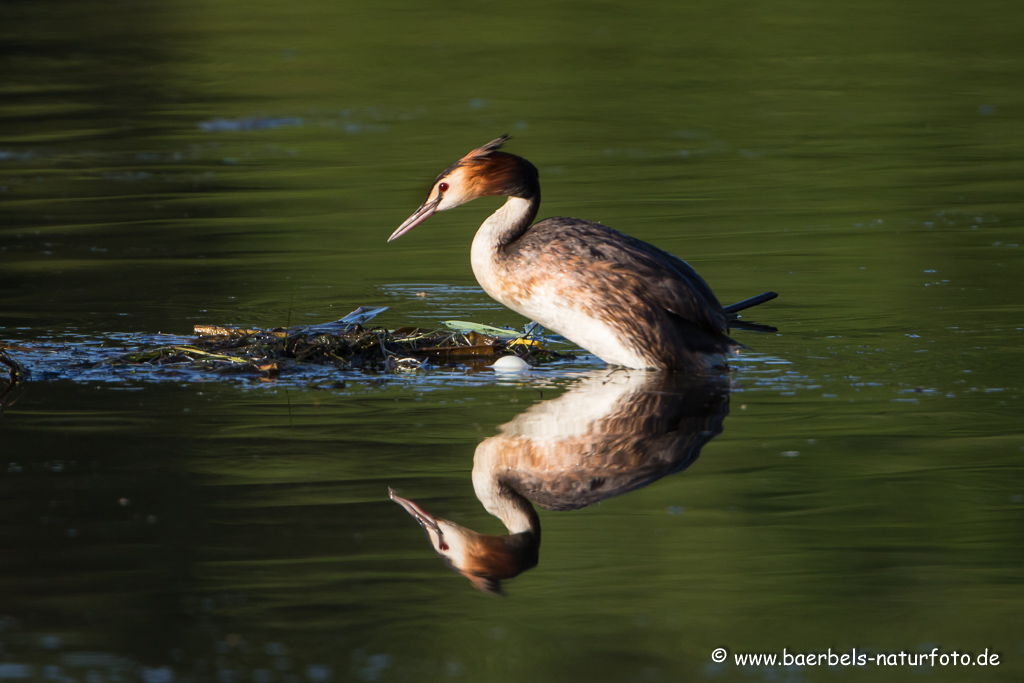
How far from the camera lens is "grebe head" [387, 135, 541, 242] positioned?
697 centimetres

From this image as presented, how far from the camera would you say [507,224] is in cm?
695

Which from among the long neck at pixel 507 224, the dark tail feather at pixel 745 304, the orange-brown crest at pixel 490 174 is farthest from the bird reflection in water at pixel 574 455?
the orange-brown crest at pixel 490 174

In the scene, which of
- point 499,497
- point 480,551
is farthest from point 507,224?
point 480,551

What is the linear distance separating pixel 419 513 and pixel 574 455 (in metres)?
0.77

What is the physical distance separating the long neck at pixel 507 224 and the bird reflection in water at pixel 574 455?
33.0 inches

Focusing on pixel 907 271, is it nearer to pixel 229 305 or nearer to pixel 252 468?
pixel 229 305

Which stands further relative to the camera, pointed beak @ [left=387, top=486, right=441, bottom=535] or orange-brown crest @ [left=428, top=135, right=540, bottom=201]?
orange-brown crest @ [left=428, top=135, right=540, bottom=201]

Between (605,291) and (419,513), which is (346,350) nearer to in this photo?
(605,291)

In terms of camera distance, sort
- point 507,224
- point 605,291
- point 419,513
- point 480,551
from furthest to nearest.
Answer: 1. point 507,224
2. point 605,291
3. point 419,513
4. point 480,551

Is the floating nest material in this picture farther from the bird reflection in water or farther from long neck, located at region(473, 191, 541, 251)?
the bird reflection in water

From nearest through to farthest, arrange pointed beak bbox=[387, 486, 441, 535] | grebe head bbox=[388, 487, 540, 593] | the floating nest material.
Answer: grebe head bbox=[388, 487, 540, 593], pointed beak bbox=[387, 486, 441, 535], the floating nest material

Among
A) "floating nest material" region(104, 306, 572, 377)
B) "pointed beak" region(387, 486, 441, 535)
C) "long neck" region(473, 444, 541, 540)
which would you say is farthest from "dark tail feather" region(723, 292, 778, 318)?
"pointed beak" region(387, 486, 441, 535)

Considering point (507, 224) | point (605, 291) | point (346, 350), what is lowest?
point (346, 350)

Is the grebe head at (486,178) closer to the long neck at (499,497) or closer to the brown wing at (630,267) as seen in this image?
the brown wing at (630,267)
